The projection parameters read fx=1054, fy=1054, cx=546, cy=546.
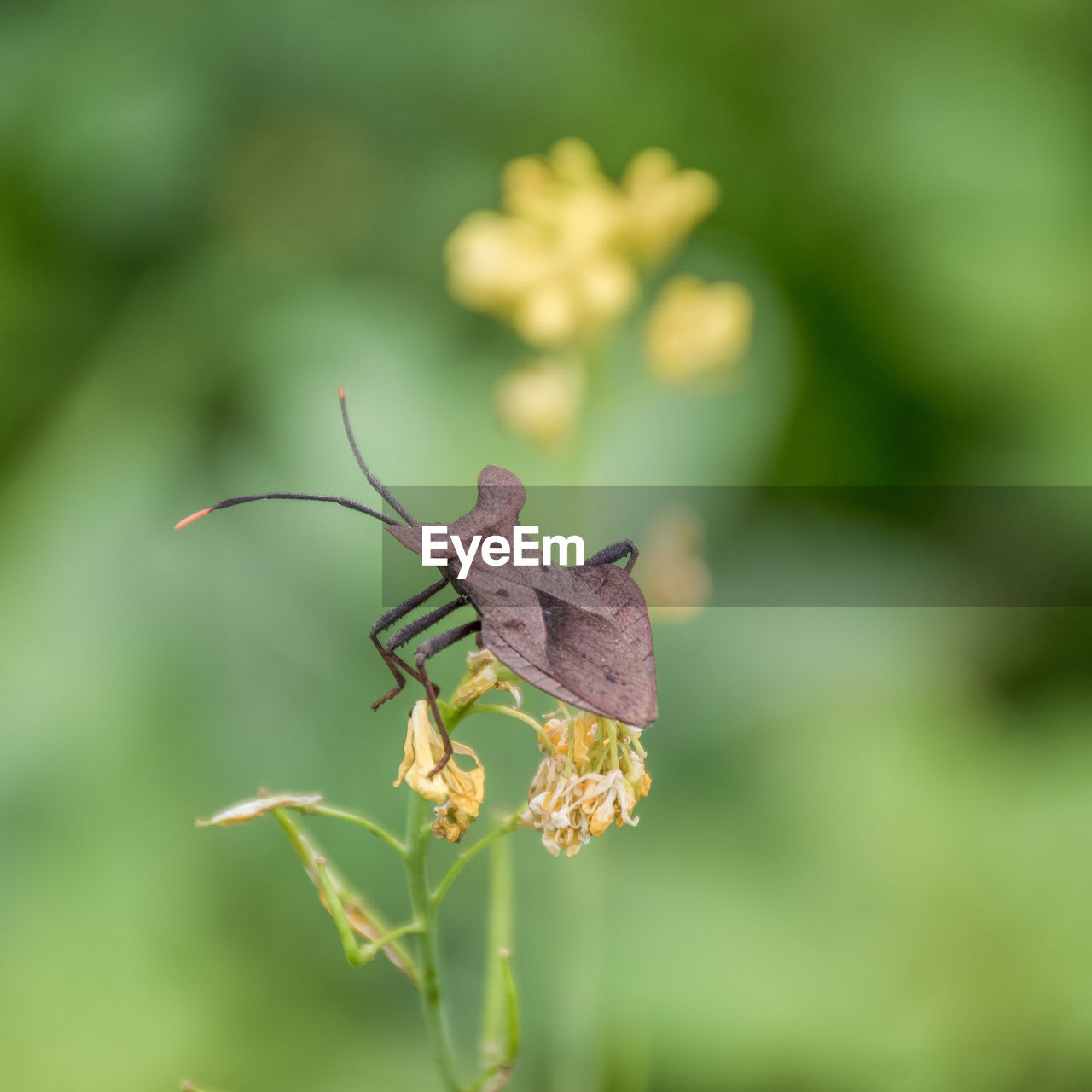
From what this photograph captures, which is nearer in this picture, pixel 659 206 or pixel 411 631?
pixel 411 631

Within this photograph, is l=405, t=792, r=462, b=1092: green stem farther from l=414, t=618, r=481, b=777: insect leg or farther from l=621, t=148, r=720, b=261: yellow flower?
l=621, t=148, r=720, b=261: yellow flower

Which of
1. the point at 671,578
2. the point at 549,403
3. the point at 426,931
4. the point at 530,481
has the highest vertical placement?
the point at 530,481

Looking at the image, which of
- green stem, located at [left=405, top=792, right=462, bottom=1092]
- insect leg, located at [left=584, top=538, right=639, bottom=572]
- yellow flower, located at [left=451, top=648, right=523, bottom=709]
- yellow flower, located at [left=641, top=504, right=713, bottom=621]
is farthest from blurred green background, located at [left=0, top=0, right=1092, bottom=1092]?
yellow flower, located at [left=451, top=648, right=523, bottom=709]

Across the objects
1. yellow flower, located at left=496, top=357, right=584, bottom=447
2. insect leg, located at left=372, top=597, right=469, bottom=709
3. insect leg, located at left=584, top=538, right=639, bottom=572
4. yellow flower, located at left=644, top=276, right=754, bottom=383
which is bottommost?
insect leg, located at left=372, top=597, right=469, bottom=709

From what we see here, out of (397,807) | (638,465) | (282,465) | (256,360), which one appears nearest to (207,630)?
(282,465)

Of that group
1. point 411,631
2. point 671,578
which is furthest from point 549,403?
point 411,631

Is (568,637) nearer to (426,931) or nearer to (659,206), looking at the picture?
(426,931)

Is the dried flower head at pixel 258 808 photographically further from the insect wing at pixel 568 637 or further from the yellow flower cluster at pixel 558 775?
the insect wing at pixel 568 637
